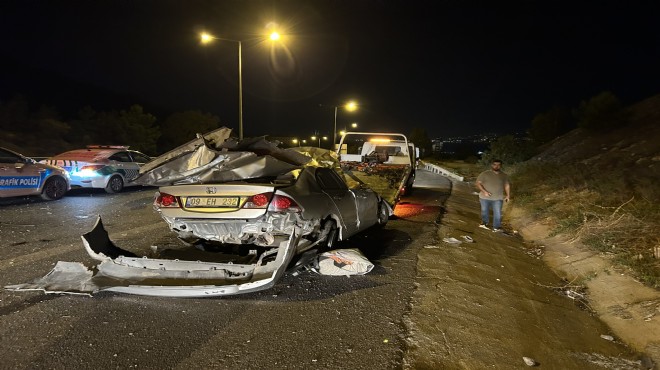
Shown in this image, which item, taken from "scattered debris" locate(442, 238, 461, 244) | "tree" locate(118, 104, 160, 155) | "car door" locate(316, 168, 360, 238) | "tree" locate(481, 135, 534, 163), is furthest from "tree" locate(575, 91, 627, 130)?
"tree" locate(118, 104, 160, 155)

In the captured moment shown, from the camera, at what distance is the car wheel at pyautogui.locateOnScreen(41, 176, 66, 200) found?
10.9 m

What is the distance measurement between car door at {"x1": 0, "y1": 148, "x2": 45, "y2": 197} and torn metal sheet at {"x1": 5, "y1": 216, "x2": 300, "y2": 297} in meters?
6.83

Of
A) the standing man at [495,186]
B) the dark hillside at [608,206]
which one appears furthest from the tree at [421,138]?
the standing man at [495,186]

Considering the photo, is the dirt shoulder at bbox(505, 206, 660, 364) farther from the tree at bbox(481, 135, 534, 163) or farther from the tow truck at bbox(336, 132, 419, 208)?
the tree at bbox(481, 135, 534, 163)

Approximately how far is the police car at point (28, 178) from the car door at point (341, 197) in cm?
803

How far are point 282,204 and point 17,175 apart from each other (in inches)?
331

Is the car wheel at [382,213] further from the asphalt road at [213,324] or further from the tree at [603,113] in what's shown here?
the tree at [603,113]

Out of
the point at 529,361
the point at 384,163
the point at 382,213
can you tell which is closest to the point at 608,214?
the point at 382,213

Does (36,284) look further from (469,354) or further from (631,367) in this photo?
(631,367)

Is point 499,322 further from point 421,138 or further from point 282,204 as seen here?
point 421,138

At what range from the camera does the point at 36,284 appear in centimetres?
451

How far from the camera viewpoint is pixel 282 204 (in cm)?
512

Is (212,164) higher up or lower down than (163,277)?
higher up

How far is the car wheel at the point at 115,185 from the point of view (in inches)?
507
